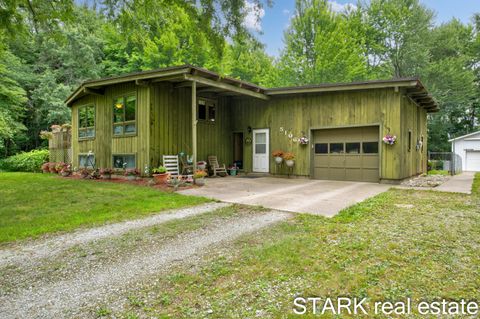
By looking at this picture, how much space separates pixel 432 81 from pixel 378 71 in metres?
4.76

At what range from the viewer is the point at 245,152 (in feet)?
44.8

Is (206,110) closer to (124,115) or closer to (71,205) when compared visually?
(124,115)

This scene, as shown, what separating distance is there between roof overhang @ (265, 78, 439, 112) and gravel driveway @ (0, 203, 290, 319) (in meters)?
7.34

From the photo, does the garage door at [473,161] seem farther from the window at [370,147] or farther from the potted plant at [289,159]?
the potted plant at [289,159]

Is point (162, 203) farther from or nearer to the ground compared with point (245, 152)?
nearer to the ground

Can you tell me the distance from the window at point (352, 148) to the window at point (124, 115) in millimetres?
7940

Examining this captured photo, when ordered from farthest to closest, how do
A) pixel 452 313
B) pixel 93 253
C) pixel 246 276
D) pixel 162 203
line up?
pixel 162 203 → pixel 93 253 → pixel 246 276 → pixel 452 313

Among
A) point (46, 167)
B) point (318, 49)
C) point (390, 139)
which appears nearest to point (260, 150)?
point (390, 139)

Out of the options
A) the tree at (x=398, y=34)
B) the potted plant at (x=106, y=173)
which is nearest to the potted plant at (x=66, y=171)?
the potted plant at (x=106, y=173)

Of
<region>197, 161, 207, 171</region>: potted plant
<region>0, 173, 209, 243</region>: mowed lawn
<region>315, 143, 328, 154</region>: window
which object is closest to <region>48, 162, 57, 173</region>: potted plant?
<region>0, 173, 209, 243</region>: mowed lawn

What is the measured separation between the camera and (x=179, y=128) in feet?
37.1

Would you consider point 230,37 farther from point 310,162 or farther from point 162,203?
point 310,162

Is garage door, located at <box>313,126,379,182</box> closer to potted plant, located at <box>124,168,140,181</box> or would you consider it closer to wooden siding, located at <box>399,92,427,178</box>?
wooden siding, located at <box>399,92,427,178</box>

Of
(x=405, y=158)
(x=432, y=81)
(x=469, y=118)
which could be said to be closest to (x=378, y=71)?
(x=432, y=81)
